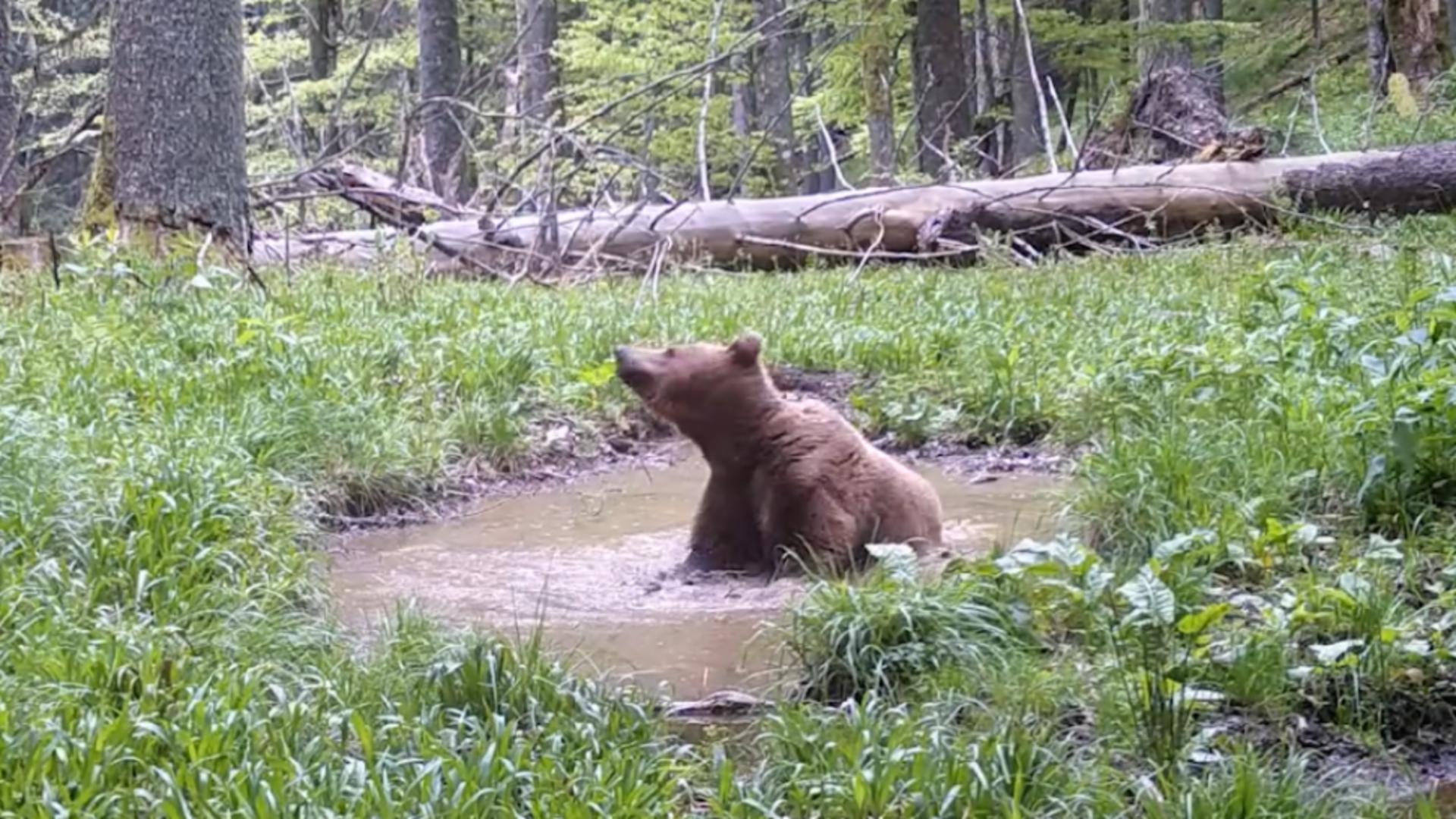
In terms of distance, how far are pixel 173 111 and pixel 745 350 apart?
6.65 m

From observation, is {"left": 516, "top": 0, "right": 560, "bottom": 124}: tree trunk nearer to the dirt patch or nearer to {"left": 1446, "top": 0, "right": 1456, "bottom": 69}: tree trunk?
{"left": 1446, "top": 0, "right": 1456, "bottom": 69}: tree trunk

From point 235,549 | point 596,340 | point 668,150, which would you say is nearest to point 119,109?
point 596,340

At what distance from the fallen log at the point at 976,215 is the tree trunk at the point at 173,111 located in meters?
2.19

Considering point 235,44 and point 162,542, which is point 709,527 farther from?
point 235,44

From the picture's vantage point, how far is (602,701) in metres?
3.61

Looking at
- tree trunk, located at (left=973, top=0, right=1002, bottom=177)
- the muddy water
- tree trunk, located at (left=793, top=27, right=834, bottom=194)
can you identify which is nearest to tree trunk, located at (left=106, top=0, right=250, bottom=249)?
the muddy water

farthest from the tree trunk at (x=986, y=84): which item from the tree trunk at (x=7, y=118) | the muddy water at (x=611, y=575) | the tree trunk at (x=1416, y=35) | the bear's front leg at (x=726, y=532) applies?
the bear's front leg at (x=726, y=532)

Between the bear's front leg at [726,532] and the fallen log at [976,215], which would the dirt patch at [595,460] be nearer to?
the bear's front leg at [726,532]

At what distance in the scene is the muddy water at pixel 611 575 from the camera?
4441 mm

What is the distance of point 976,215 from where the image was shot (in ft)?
43.5

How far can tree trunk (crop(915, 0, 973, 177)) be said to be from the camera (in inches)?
707

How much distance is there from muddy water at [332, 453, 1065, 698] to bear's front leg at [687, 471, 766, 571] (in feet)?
0.39

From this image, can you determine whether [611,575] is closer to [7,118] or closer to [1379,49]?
[7,118]

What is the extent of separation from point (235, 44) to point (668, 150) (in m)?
15.8
